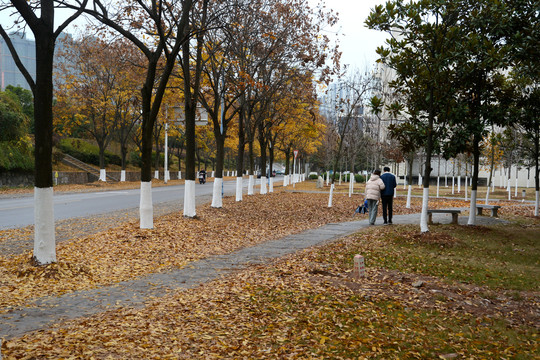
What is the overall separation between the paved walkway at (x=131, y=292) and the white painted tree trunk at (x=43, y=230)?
1.37 meters

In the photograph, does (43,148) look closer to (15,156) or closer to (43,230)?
(43,230)

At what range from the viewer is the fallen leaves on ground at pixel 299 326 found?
4.88m

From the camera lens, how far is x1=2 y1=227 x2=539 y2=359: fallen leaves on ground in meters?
4.88

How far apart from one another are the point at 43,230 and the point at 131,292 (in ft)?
6.97

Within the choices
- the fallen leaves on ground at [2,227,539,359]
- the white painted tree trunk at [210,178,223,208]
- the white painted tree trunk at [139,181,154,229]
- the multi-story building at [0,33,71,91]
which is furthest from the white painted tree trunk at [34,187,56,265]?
the multi-story building at [0,33,71,91]

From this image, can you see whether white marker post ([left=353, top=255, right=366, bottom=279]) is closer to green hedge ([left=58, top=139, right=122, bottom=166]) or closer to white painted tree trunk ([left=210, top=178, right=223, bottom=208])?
white painted tree trunk ([left=210, top=178, right=223, bottom=208])

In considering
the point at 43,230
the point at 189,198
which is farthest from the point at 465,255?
the point at 43,230

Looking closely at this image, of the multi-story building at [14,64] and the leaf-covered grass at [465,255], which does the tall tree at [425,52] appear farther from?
the multi-story building at [14,64]

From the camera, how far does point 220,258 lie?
33.1 ft

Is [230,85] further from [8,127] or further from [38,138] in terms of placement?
[8,127]

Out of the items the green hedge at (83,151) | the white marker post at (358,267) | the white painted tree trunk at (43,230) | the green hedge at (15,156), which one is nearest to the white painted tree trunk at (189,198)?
the white painted tree trunk at (43,230)

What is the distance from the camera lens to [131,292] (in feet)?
23.3

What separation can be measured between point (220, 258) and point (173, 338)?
194 inches

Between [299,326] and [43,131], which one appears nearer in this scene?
[299,326]
